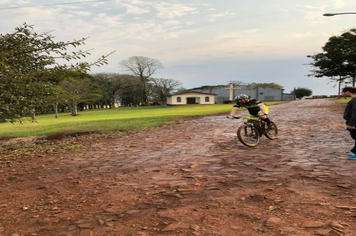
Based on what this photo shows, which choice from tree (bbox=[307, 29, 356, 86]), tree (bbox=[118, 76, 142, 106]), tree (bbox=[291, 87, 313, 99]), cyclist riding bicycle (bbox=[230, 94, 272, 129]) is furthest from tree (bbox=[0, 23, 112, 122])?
tree (bbox=[291, 87, 313, 99])

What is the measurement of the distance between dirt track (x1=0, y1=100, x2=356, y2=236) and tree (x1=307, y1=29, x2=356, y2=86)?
97.6 feet

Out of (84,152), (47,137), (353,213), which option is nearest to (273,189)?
(353,213)

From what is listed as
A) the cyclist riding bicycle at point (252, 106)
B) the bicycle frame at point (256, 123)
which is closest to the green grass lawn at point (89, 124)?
the cyclist riding bicycle at point (252, 106)

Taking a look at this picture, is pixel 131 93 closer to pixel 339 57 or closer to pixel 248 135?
pixel 339 57

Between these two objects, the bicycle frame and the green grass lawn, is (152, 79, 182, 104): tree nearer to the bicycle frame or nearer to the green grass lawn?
the green grass lawn

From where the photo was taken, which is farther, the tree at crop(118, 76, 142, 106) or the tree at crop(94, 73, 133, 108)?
the tree at crop(94, 73, 133, 108)

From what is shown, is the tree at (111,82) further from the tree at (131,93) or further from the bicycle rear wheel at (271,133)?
the bicycle rear wheel at (271,133)

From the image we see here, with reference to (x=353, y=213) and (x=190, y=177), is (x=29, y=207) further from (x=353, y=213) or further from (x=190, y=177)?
(x=353, y=213)

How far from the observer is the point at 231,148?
7883mm

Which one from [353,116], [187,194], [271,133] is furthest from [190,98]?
[187,194]

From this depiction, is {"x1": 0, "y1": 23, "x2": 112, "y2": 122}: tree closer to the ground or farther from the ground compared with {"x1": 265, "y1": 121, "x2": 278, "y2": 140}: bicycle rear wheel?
farther from the ground

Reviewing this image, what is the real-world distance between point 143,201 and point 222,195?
123 cm

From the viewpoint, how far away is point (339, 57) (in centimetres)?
3159

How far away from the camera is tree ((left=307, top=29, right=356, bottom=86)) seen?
1217 inches
